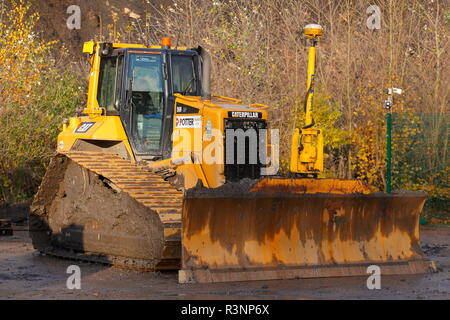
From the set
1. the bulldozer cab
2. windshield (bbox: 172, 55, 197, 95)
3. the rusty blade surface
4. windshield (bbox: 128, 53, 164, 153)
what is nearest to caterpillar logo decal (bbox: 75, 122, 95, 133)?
the bulldozer cab

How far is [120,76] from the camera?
1237 cm

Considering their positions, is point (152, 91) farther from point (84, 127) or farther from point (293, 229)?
point (293, 229)

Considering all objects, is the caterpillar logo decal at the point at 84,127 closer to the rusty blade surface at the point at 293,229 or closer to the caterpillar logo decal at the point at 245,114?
the caterpillar logo decal at the point at 245,114

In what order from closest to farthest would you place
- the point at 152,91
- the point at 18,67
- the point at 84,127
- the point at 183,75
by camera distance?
the point at 152,91, the point at 183,75, the point at 84,127, the point at 18,67

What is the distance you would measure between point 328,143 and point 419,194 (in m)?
9.19

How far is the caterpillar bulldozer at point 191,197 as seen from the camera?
1016cm

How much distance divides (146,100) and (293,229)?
3.01 meters

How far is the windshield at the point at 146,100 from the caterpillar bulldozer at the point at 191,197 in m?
0.01

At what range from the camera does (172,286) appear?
970cm

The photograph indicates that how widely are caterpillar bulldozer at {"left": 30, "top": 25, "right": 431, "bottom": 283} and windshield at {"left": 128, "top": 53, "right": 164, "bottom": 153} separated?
0.05ft

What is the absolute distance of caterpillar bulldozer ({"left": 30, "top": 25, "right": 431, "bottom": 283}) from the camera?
10156mm

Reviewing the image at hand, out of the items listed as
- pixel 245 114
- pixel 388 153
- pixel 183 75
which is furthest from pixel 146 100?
pixel 388 153

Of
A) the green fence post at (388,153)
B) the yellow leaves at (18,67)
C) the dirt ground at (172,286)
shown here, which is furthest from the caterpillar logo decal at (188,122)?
the yellow leaves at (18,67)
